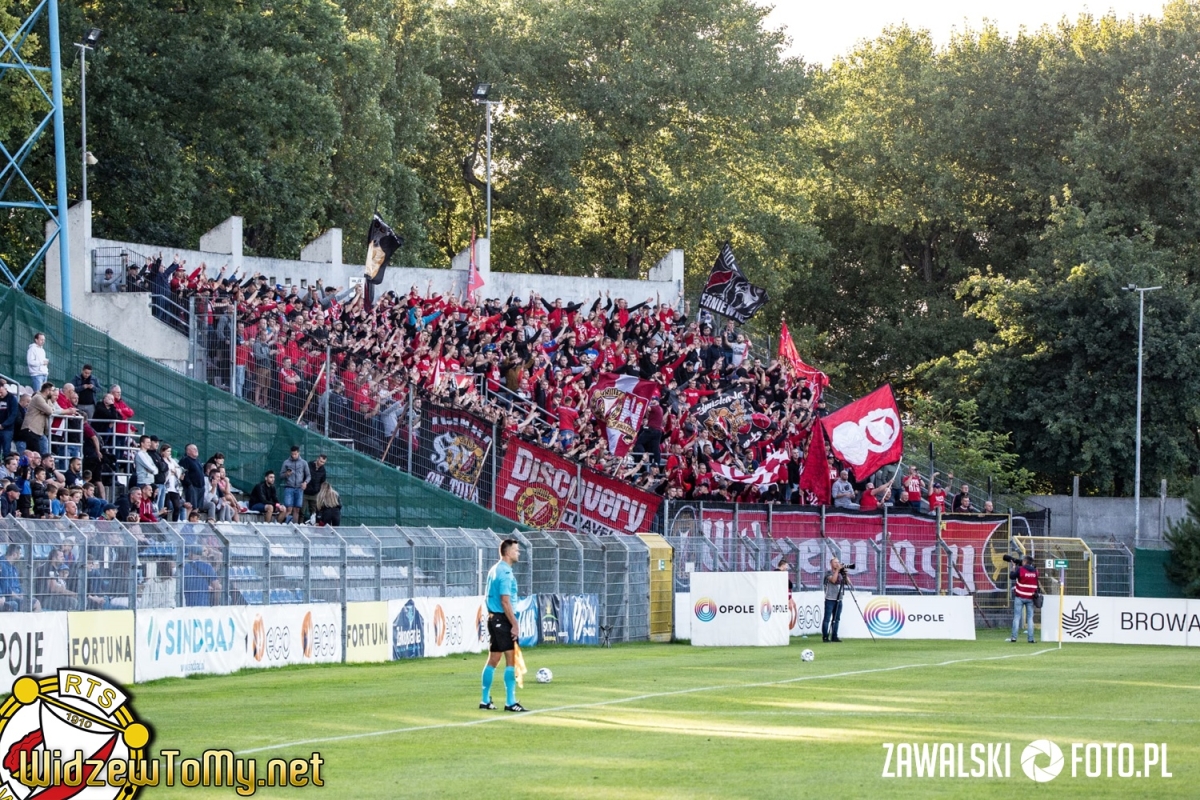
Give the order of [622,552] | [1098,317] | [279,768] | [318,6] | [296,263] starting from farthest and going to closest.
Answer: [1098,317] → [318,6] → [296,263] → [622,552] → [279,768]

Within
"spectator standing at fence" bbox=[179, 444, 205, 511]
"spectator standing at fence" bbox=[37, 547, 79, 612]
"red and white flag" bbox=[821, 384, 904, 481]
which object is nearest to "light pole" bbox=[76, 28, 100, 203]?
"spectator standing at fence" bbox=[179, 444, 205, 511]

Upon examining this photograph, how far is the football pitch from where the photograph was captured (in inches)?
544

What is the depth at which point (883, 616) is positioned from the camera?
134 ft

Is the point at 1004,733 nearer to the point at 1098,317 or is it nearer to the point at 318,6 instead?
the point at 318,6

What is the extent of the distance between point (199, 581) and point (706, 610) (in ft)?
43.8

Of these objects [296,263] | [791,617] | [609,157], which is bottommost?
[791,617]

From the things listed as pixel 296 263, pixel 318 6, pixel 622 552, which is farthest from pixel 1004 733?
pixel 318 6

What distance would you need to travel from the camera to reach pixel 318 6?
58844 mm

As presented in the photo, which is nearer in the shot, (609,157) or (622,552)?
(622,552)

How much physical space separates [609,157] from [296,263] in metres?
29.8

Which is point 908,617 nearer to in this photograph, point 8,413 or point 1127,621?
point 1127,621

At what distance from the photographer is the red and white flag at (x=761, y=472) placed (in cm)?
4333

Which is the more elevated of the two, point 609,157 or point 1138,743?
point 609,157

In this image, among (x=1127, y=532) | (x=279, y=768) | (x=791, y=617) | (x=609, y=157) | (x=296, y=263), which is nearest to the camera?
(x=279, y=768)
